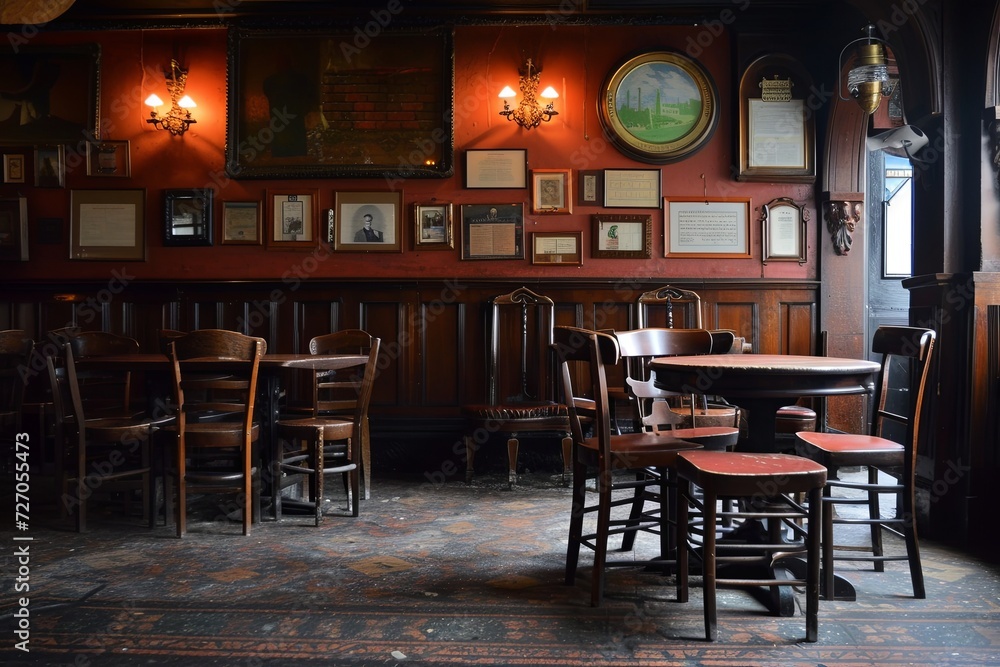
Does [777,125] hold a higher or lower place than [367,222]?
higher

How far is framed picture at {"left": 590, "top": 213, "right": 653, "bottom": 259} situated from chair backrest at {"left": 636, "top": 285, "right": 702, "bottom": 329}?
34 cm

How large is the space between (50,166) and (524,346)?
13.4ft

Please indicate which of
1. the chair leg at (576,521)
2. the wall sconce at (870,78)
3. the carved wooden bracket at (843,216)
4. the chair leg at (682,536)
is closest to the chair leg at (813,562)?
the chair leg at (682,536)

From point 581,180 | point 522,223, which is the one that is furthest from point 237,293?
point 581,180

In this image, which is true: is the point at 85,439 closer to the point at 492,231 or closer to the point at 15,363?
the point at 15,363

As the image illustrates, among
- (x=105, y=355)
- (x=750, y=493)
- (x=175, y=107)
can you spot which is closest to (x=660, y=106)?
(x=175, y=107)

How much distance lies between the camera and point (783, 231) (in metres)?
5.86

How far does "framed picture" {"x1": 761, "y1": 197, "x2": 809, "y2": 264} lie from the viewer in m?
5.84

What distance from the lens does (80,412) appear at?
392 cm

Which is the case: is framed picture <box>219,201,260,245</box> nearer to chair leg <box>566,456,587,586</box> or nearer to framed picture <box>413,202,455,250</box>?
framed picture <box>413,202,455,250</box>

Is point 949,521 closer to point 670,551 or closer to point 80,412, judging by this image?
Result: point 670,551

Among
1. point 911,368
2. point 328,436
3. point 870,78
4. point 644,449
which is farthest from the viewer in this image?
point 870,78

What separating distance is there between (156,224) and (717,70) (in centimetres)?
467

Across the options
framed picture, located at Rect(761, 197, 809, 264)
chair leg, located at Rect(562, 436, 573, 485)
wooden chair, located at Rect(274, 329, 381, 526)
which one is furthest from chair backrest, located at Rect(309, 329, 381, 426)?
framed picture, located at Rect(761, 197, 809, 264)
